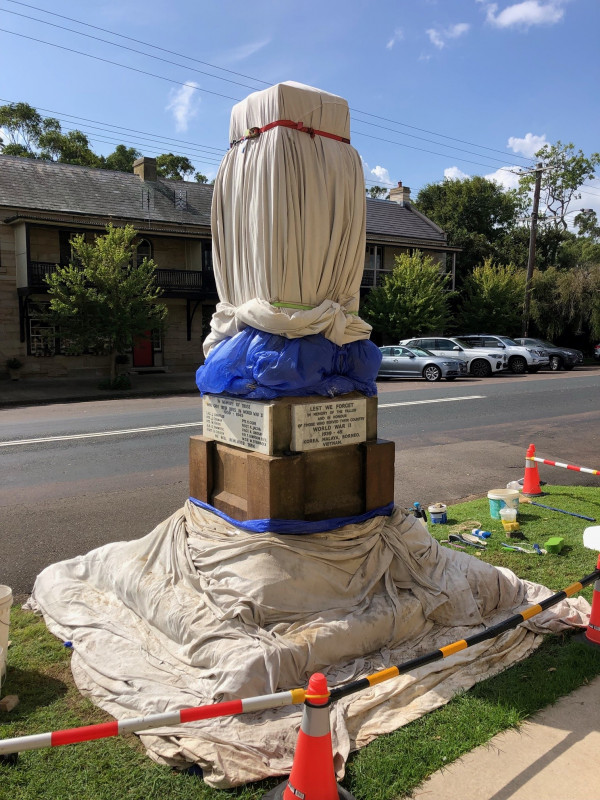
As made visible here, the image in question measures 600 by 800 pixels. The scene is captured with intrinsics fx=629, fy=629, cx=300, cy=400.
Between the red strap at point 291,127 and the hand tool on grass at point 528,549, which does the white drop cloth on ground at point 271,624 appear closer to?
the hand tool on grass at point 528,549

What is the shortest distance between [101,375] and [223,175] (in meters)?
22.1

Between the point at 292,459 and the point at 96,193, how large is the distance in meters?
25.5

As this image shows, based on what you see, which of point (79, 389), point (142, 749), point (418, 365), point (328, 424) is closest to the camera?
point (142, 749)

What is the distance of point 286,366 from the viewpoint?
431 cm

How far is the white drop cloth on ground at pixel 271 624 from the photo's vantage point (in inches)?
132

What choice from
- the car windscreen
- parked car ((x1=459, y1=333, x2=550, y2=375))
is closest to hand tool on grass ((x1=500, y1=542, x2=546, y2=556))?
the car windscreen

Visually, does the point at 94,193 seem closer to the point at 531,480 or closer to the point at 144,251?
the point at 144,251

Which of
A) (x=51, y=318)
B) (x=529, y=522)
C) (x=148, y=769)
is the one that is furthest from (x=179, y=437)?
(x=51, y=318)

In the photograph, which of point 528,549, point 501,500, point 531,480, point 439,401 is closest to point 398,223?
point 439,401

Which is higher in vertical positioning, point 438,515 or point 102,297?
point 102,297

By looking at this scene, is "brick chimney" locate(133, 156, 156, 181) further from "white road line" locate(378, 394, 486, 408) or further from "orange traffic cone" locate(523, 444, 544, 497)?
"orange traffic cone" locate(523, 444, 544, 497)

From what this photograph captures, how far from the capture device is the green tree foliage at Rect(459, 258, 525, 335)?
113 ft

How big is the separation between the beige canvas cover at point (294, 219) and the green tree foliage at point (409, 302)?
25795 mm

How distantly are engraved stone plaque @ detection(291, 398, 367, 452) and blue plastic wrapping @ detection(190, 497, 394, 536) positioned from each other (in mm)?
517
